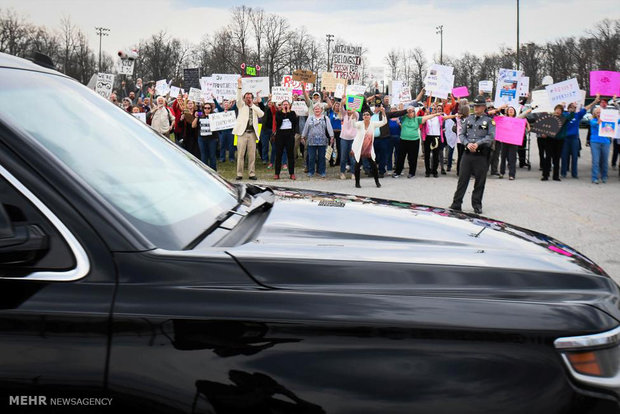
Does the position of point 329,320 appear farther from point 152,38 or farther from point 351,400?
point 152,38

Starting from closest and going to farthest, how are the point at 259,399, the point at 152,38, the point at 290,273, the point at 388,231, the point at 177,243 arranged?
1. the point at 259,399
2. the point at 290,273
3. the point at 177,243
4. the point at 388,231
5. the point at 152,38

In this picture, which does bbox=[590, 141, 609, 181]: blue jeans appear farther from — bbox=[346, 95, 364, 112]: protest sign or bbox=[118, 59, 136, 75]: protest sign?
bbox=[118, 59, 136, 75]: protest sign

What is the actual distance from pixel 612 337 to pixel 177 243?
4.17 ft

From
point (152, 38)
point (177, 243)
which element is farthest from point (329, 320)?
point (152, 38)

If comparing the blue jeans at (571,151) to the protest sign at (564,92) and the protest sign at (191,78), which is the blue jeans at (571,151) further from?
the protest sign at (191,78)

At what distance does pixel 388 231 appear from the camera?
2.18 metres

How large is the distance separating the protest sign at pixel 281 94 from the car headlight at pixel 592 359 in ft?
61.2

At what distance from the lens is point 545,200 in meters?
13.8

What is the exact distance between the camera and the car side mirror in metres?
1.51

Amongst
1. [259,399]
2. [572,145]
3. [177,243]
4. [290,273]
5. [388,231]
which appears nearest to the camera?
[259,399]

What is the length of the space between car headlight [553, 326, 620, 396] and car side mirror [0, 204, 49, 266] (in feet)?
4.51

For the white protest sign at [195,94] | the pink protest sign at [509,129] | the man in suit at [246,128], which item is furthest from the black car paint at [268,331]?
the white protest sign at [195,94]

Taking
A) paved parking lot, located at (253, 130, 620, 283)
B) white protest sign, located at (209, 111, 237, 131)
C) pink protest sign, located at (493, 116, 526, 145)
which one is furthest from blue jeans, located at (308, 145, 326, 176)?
pink protest sign, located at (493, 116, 526, 145)

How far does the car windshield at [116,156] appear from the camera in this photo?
1.77 metres
